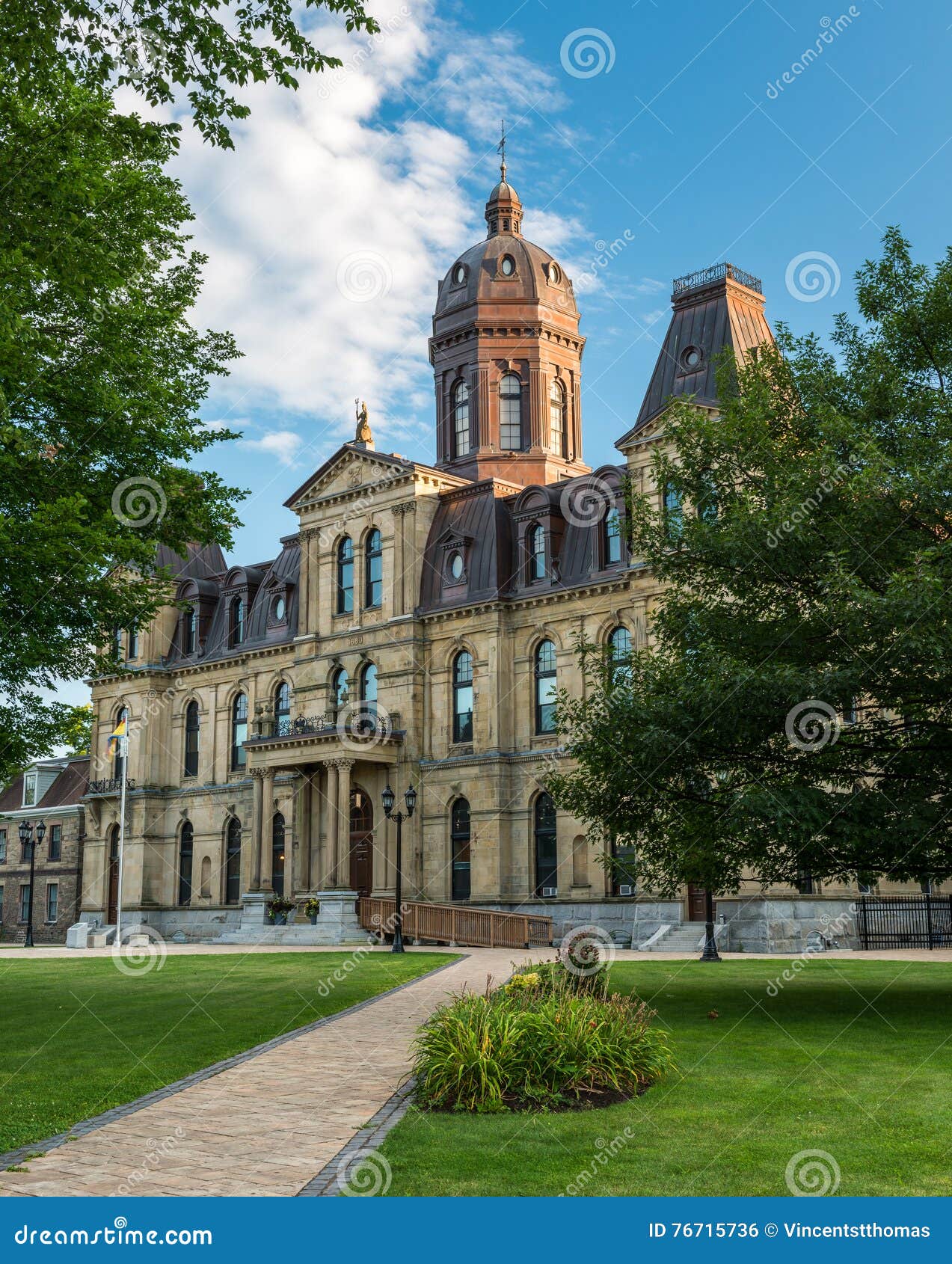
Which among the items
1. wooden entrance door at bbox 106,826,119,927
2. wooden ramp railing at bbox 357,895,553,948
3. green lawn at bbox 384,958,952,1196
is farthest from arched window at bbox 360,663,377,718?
green lawn at bbox 384,958,952,1196

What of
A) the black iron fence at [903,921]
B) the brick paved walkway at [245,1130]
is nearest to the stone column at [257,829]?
the black iron fence at [903,921]

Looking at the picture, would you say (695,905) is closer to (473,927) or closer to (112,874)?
(473,927)

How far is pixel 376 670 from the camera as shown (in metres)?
48.7

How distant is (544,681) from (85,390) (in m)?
28.0

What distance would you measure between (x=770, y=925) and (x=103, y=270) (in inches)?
1010

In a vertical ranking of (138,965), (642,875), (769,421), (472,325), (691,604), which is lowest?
(138,965)

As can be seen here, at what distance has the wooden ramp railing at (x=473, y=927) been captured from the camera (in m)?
36.8

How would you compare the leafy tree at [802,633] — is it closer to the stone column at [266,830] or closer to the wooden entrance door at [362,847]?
the wooden entrance door at [362,847]

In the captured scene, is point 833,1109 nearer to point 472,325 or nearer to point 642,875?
point 642,875

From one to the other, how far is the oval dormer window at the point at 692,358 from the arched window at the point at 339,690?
1768 centimetres

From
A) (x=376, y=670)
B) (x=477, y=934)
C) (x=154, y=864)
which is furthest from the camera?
(x=154, y=864)

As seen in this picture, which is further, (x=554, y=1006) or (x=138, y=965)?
(x=138, y=965)

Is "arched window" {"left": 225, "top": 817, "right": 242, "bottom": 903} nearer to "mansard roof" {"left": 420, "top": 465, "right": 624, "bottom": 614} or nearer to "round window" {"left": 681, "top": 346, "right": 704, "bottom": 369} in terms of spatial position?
"mansard roof" {"left": 420, "top": 465, "right": 624, "bottom": 614}

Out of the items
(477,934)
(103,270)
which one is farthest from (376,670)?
(103,270)
